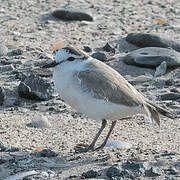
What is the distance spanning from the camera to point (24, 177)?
266 inches

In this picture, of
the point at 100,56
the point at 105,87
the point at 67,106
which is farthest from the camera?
the point at 100,56

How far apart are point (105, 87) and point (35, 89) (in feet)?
7.98

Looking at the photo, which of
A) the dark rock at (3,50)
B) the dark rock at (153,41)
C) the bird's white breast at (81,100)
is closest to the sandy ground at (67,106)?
the dark rock at (3,50)

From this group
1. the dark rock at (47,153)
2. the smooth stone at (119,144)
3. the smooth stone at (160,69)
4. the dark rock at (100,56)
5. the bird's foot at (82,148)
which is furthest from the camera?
the dark rock at (100,56)

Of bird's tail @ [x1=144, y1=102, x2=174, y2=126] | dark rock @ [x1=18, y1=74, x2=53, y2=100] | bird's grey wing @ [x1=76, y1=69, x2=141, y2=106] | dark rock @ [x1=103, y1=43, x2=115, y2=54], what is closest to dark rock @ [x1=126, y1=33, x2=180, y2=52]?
dark rock @ [x1=103, y1=43, x2=115, y2=54]

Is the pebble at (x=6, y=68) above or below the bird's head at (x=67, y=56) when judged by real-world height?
below

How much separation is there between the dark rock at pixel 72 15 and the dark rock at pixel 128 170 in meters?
6.76

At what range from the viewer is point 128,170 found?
22.3ft

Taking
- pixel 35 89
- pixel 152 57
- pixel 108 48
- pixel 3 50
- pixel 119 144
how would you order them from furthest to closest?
pixel 108 48, pixel 3 50, pixel 152 57, pixel 35 89, pixel 119 144

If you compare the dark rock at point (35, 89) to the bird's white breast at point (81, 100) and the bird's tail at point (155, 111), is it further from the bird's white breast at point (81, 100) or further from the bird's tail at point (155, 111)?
the bird's tail at point (155, 111)

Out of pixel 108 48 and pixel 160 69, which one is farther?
pixel 108 48

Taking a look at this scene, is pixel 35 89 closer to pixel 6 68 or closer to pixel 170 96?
pixel 6 68

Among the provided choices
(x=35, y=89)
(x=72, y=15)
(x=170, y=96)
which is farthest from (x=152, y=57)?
(x=72, y=15)

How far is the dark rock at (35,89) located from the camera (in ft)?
32.1
